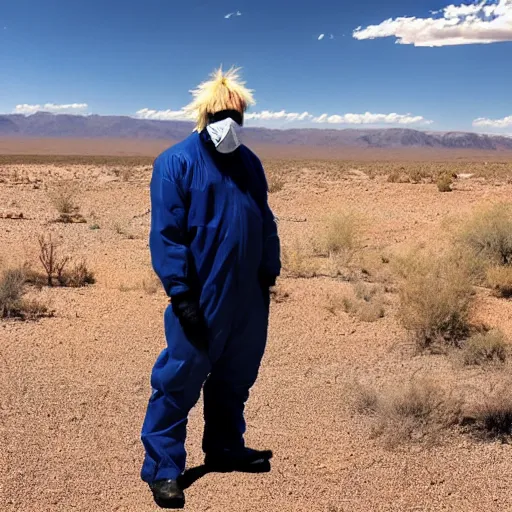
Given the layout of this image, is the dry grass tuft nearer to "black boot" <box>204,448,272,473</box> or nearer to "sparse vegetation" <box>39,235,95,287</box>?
"black boot" <box>204,448,272,473</box>

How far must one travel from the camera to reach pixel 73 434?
13.1 ft

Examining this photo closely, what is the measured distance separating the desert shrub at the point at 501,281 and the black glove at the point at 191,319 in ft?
20.1

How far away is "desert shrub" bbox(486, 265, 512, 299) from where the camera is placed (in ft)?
26.7

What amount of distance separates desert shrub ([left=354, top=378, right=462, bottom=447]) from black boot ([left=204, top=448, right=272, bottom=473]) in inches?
36.2

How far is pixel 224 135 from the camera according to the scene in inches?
113

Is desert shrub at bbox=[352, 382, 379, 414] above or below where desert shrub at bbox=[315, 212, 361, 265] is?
below

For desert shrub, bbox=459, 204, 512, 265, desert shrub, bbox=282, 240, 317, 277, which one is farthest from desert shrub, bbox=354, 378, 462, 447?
desert shrub, bbox=459, 204, 512, 265

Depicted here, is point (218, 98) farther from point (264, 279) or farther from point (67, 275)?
point (67, 275)

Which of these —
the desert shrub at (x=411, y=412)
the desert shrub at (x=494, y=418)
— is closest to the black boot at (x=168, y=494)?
the desert shrub at (x=411, y=412)

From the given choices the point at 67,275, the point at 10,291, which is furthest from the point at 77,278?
the point at 10,291

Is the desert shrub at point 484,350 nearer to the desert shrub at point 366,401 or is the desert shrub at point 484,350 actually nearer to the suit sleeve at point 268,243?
the desert shrub at point 366,401

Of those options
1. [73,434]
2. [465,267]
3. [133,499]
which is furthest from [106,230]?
[133,499]

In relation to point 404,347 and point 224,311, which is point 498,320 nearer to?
point 404,347

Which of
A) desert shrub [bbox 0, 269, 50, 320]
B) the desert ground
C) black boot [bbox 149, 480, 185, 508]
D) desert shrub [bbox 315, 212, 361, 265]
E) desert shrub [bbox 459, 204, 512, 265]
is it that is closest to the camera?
black boot [bbox 149, 480, 185, 508]
